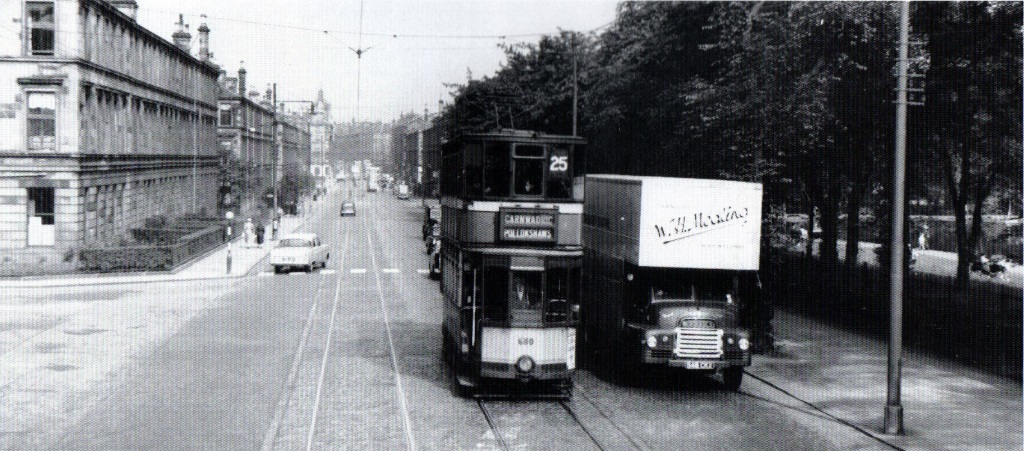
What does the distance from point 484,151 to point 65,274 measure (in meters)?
30.6

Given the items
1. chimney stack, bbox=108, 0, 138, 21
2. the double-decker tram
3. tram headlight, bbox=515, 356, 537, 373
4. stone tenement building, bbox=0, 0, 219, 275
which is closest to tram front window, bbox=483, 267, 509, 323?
the double-decker tram

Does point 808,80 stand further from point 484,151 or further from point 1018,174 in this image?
point 484,151

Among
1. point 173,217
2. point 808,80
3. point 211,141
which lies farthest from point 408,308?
point 211,141

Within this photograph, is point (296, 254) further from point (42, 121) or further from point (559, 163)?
point (559, 163)

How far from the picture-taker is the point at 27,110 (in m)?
43.2

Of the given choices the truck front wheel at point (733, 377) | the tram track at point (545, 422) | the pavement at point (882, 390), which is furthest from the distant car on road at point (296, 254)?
the truck front wheel at point (733, 377)

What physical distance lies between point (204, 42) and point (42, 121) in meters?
45.2

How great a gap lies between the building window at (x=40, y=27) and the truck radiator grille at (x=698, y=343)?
34.9 meters

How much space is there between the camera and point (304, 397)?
1841cm

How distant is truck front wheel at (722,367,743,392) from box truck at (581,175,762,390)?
2cm

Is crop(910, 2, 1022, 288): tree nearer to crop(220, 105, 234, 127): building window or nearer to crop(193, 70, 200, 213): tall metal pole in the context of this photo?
crop(193, 70, 200, 213): tall metal pole

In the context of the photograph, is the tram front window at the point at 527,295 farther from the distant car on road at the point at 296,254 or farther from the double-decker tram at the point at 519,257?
the distant car on road at the point at 296,254

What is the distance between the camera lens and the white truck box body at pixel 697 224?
19.0 meters

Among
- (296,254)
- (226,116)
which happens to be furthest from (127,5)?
(226,116)
